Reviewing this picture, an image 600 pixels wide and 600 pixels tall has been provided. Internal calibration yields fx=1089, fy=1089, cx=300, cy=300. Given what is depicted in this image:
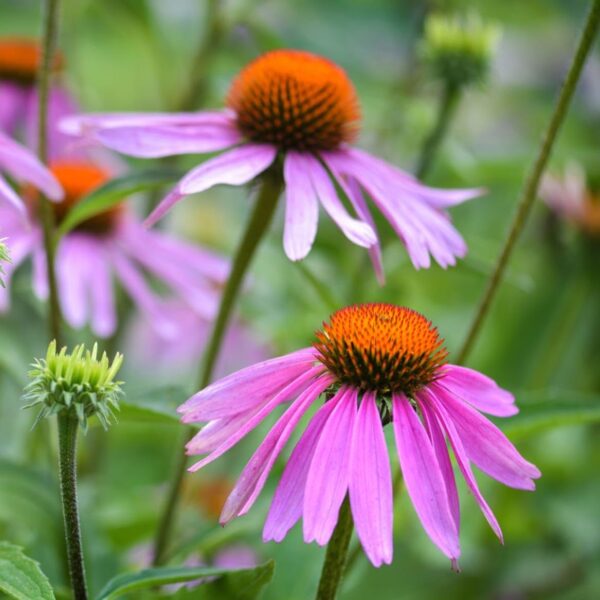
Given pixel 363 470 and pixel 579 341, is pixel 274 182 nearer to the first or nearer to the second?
pixel 363 470

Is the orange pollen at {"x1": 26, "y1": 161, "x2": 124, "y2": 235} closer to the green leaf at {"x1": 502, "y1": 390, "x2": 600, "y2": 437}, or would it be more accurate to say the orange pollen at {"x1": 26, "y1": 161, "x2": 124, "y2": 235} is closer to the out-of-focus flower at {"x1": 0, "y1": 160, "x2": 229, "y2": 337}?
the out-of-focus flower at {"x1": 0, "y1": 160, "x2": 229, "y2": 337}

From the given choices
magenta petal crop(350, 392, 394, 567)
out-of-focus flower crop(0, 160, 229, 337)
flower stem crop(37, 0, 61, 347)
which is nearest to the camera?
magenta petal crop(350, 392, 394, 567)

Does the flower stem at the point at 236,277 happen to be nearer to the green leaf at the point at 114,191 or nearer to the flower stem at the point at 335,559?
the green leaf at the point at 114,191

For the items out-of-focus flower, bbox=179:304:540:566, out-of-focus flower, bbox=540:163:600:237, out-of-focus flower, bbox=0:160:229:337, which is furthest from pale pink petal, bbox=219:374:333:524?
out-of-focus flower, bbox=540:163:600:237

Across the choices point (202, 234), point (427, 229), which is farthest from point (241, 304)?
point (202, 234)

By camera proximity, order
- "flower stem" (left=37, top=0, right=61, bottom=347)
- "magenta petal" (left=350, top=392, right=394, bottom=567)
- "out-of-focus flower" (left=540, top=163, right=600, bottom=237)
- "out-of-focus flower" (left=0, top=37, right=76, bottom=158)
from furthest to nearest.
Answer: "out-of-focus flower" (left=540, top=163, right=600, bottom=237) → "out-of-focus flower" (left=0, top=37, right=76, bottom=158) → "flower stem" (left=37, top=0, right=61, bottom=347) → "magenta petal" (left=350, top=392, right=394, bottom=567)

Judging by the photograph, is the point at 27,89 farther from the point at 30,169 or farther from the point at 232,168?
the point at 232,168
